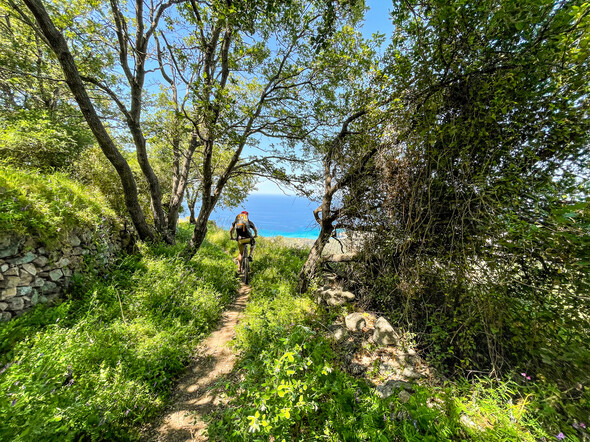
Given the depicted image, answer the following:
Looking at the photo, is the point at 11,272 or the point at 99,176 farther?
the point at 99,176

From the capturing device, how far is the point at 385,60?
12.4ft

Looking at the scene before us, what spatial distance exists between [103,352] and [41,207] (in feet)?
10.2

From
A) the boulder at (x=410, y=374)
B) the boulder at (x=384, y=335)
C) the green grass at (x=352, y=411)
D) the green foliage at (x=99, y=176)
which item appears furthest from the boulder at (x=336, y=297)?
the green foliage at (x=99, y=176)

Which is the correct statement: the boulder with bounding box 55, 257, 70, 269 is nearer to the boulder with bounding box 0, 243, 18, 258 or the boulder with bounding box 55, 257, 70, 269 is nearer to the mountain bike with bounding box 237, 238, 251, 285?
the boulder with bounding box 0, 243, 18, 258

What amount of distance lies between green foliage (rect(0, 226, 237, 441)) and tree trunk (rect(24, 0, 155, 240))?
176 cm

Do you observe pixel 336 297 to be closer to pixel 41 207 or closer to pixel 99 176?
pixel 41 207

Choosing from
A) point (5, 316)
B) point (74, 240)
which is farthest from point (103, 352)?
point (74, 240)

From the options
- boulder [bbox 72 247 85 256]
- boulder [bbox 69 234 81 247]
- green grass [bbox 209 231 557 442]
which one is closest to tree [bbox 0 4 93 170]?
boulder [bbox 69 234 81 247]

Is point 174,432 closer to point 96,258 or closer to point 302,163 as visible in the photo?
point 96,258

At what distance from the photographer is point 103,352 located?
278cm

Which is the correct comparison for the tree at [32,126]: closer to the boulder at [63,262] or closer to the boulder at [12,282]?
the boulder at [63,262]

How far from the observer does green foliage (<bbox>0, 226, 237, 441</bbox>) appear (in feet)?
6.12

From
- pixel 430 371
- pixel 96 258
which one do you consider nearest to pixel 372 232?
pixel 430 371

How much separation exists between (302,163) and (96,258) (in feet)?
20.4
